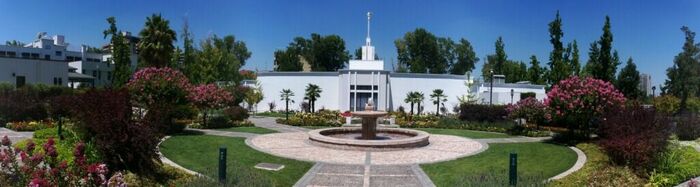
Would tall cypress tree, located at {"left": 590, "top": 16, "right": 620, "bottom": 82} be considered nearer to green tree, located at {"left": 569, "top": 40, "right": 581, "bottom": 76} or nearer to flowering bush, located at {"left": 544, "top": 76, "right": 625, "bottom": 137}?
green tree, located at {"left": 569, "top": 40, "right": 581, "bottom": 76}

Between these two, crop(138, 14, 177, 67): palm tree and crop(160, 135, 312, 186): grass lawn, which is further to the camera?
crop(138, 14, 177, 67): palm tree

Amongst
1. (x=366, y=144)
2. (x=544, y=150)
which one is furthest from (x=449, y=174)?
(x=544, y=150)

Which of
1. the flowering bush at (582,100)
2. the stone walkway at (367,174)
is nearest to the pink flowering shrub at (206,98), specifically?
the stone walkway at (367,174)

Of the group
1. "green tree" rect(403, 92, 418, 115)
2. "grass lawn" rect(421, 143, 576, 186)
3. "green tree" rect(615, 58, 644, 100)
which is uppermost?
"green tree" rect(615, 58, 644, 100)

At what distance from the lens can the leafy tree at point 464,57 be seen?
301ft

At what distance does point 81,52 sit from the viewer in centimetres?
7450

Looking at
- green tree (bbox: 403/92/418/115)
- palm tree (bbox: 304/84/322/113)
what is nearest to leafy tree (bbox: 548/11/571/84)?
green tree (bbox: 403/92/418/115)

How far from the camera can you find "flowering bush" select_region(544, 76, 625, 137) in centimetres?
1869

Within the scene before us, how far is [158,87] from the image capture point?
21.7 metres

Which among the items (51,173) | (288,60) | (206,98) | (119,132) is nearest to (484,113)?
(206,98)

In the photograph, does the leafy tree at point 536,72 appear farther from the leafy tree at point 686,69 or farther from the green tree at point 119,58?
the green tree at point 119,58

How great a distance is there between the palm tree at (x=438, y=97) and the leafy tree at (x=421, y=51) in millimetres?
41331

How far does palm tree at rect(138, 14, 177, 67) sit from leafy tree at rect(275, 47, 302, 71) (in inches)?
1767

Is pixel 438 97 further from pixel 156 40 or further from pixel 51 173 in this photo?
pixel 51 173
